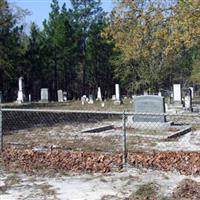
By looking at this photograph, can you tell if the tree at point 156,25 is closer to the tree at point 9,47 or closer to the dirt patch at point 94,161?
the dirt patch at point 94,161

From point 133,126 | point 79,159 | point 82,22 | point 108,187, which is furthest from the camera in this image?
point 82,22

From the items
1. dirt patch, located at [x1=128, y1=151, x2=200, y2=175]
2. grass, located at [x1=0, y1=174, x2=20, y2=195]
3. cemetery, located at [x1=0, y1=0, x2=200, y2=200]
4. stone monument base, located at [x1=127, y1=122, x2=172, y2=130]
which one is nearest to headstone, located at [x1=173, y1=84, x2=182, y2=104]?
cemetery, located at [x1=0, y1=0, x2=200, y2=200]

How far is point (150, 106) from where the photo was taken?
18.5 m

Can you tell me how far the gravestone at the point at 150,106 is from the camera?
18359 millimetres

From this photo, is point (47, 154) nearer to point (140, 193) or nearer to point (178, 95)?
point (140, 193)

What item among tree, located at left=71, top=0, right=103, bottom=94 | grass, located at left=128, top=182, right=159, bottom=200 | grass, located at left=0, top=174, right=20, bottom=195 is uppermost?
tree, located at left=71, top=0, right=103, bottom=94

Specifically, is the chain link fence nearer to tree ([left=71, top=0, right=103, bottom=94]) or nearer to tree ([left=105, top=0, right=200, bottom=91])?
tree ([left=105, top=0, right=200, bottom=91])

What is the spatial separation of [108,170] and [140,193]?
181 centimetres

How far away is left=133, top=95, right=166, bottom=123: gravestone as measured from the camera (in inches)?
723

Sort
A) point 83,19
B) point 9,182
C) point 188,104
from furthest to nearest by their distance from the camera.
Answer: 1. point 83,19
2. point 188,104
3. point 9,182

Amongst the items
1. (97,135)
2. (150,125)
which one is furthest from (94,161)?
(150,125)

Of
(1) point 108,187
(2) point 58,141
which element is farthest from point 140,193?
(2) point 58,141

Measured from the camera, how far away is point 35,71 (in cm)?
6494

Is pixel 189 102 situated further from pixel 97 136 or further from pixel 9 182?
pixel 9 182
